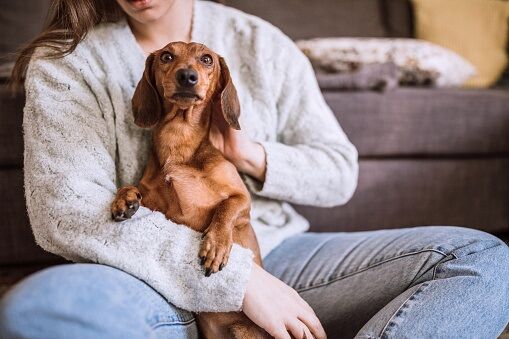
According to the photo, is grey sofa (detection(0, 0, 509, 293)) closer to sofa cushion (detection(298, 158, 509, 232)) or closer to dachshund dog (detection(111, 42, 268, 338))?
sofa cushion (detection(298, 158, 509, 232))

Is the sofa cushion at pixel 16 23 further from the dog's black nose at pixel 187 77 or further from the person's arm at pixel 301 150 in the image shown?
the dog's black nose at pixel 187 77

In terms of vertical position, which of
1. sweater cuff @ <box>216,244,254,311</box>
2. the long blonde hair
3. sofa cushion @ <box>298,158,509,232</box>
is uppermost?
the long blonde hair

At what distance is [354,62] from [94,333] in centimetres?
149

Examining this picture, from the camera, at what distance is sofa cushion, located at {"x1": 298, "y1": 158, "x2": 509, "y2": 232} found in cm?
181

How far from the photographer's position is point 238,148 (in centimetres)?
115

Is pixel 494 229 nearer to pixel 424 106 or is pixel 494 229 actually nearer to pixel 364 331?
pixel 424 106

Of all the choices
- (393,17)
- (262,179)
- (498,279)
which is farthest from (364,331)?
(393,17)

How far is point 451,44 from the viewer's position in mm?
2475

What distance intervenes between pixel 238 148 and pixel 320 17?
1614mm

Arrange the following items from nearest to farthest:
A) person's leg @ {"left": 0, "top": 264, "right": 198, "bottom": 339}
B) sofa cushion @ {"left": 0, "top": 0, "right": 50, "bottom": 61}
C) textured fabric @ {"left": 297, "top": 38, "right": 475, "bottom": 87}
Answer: person's leg @ {"left": 0, "top": 264, "right": 198, "bottom": 339} → textured fabric @ {"left": 297, "top": 38, "right": 475, "bottom": 87} → sofa cushion @ {"left": 0, "top": 0, "right": 50, "bottom": 61}

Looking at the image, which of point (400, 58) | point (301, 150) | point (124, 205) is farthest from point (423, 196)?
point (124, 205)

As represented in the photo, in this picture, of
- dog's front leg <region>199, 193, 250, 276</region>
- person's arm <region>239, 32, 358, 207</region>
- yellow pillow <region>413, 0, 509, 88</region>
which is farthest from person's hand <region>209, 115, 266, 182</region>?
yellow pillow <region>413, 0, 509, 88</region>

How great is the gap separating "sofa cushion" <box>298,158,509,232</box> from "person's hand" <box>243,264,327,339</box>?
78 cm

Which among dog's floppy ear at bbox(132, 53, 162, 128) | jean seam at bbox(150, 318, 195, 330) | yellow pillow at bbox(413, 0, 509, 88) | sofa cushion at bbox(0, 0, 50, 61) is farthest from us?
yellow pillow at bbox(413, 0, 509, 88)
